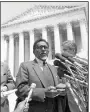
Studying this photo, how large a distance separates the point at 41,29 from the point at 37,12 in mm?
4173

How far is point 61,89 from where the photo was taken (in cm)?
218

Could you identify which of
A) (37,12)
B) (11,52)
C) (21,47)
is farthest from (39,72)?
(37,12)

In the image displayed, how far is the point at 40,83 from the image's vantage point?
2549mm

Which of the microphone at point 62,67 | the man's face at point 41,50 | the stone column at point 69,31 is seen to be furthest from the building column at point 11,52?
the microphone at point 62,67

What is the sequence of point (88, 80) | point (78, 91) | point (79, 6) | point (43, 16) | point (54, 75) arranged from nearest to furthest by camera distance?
1. point (88, 80)
2. point (78, 91)
3. point (54, 75)
4. point (79, 6)
5. point (43, 16)

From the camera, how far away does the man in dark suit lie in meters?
2.29

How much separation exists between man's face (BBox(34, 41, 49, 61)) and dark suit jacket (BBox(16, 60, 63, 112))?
0.16 m

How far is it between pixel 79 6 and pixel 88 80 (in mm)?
28903

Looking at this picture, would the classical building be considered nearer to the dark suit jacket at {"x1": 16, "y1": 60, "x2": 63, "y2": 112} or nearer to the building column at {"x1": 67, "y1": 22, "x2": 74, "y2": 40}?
the building column at {"x1": 67, "y1": 22, "x2": 74, "y2": 40}

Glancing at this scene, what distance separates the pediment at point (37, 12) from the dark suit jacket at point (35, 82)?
1165 inches

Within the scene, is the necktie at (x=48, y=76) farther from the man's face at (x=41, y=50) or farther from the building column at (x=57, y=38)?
the building column at (x=57, y=38)

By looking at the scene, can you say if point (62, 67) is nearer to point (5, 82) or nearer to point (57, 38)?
point (5, 82)

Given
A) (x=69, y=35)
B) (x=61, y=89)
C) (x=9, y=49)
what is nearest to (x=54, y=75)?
(x=61, y=89)

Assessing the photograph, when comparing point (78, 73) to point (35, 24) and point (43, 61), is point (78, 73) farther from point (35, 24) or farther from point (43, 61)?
point (35, 24)
